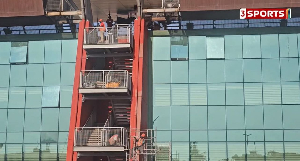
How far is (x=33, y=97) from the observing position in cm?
3941

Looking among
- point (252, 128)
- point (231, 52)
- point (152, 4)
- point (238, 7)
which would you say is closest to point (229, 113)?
point (252, 128)

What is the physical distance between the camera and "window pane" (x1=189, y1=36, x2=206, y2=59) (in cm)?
3894

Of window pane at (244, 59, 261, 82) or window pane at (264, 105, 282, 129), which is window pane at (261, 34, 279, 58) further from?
window pane at (264, 105, 282, 129)

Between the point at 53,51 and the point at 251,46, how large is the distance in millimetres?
14631

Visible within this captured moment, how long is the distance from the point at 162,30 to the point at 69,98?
8.49m

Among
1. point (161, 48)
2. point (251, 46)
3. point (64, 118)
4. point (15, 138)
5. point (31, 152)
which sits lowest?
point (31, 152)

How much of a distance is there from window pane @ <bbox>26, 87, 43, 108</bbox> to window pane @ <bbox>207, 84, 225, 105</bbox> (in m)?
12.4

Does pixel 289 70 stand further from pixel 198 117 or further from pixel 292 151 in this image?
pixel 198 117

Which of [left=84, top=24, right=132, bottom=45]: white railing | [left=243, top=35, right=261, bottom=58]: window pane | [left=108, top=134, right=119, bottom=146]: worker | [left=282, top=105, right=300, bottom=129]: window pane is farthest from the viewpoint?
[left=243, top=35, right=261, bottom=58]: window pane

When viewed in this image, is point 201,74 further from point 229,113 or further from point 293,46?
point 293,46

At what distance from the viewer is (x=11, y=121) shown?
39219 millimetres

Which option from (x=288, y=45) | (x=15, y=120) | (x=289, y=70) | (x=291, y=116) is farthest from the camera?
(x=15, y=120)

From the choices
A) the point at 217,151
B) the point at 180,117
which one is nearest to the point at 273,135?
the point at 217,151

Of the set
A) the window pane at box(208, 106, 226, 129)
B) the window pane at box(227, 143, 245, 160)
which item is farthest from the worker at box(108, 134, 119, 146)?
the window pane at box(227, 143, 245, 160)
